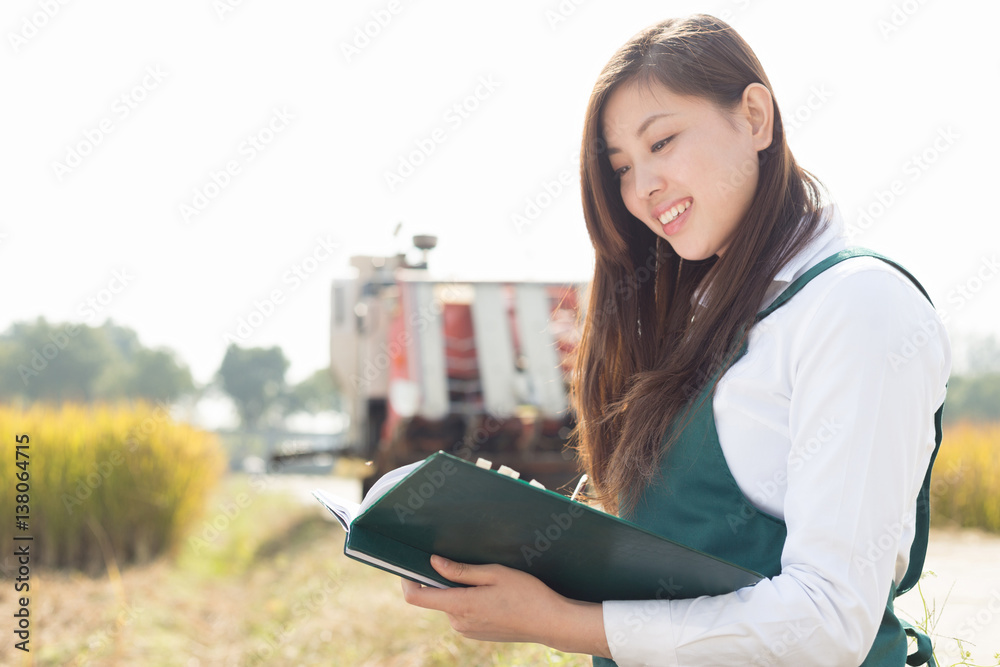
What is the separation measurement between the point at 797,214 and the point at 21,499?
6317mm

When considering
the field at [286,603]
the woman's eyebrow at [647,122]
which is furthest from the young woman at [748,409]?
the field at [286,603]

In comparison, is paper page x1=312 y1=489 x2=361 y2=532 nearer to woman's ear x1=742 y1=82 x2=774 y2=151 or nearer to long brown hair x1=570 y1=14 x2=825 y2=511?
long brown hair x1=570 y1=14 x2=825 y2=511

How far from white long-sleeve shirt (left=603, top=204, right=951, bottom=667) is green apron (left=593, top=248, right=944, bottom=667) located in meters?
0.11

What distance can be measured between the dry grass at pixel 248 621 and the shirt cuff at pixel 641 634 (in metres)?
1.55

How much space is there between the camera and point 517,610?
1136 millimetres

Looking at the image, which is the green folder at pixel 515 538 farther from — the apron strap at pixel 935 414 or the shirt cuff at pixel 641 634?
the apron strap at pixel 935 414

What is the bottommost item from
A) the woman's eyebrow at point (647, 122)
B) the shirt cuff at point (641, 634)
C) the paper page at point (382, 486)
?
the shirt cuff at point (641, 634)

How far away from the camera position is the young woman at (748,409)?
99 cm

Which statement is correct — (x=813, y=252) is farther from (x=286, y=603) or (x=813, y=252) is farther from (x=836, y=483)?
(x=286, y=603)

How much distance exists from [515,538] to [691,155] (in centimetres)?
75

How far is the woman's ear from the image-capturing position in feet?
4.44

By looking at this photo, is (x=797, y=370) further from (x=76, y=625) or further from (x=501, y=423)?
(x=76, y=625)

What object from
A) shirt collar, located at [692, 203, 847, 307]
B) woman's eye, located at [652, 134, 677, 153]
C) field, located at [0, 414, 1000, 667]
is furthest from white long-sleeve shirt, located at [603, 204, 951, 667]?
field, located at [0, 414, 1000, 667]

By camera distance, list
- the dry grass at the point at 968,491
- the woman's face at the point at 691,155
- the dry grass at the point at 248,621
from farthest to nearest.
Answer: the dry grass at the point at 968,491 < the dry grass at the point at 248,621 < the woman's face at the point at 691,155
